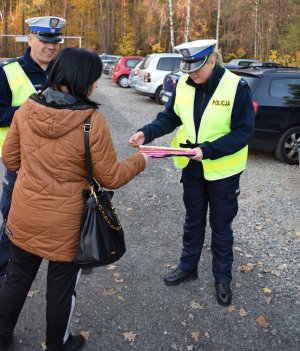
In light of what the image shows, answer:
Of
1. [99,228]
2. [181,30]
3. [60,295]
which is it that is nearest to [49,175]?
[99,228]

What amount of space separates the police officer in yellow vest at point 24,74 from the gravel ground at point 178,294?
892 mm

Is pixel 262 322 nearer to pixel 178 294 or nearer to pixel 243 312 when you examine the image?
pixel 243 312

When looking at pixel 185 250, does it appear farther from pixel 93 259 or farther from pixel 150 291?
pixel 93 259

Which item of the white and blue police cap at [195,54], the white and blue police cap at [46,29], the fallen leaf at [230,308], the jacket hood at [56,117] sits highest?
the white and blue police cap at [46,29]

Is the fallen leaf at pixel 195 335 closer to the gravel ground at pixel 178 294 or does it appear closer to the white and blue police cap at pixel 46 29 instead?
the gravel ground at pixel 178 294

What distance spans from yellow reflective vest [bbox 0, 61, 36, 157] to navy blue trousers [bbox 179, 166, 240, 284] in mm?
1434

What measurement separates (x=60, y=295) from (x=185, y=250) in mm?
1518

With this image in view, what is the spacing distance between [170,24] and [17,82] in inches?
1272

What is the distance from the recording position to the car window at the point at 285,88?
7223 mm

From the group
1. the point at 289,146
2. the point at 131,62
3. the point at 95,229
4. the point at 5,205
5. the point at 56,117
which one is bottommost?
the point at 289,146

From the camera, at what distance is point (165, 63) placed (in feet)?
50.0

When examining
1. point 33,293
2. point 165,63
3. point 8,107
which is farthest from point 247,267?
point 165,63

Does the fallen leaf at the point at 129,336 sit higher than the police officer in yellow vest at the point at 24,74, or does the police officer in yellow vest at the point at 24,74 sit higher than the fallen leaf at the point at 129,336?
the police officer in yellow vest at the point at 24,74

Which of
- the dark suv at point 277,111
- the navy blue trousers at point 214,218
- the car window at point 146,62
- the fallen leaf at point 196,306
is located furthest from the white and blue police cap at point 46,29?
the car window at point 146,62
